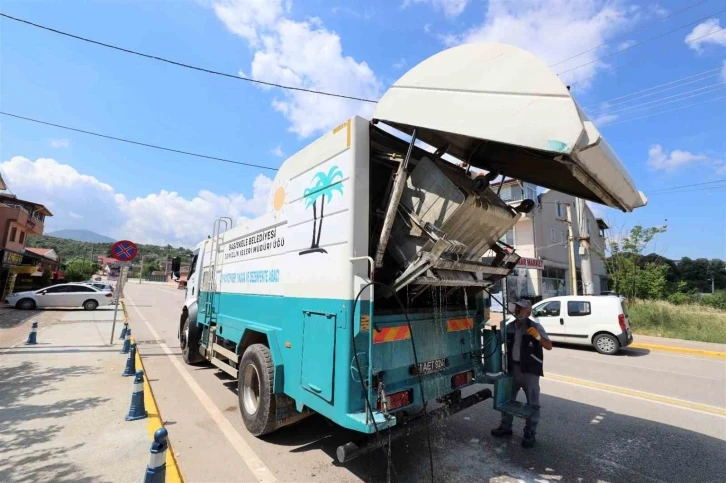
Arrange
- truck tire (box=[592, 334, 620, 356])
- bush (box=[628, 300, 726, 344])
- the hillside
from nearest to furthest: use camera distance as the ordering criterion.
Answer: truck tire (box=[592, 334, 620, 356]), bush (box=[628, 300, 726, 344]), the hillside

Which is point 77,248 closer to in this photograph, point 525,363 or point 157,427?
point 157,427

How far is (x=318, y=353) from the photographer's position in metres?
3.41

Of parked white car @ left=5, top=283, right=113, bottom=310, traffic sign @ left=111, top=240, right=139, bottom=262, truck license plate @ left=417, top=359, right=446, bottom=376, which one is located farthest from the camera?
parked white car @ left=5, top=283, right=113, bottom=310

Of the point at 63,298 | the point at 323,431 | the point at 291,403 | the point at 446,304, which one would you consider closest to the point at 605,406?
the point at 446,304

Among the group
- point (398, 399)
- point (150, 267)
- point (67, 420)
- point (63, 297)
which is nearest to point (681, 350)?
point (398, 399)

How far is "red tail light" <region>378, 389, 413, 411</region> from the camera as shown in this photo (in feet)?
10.7

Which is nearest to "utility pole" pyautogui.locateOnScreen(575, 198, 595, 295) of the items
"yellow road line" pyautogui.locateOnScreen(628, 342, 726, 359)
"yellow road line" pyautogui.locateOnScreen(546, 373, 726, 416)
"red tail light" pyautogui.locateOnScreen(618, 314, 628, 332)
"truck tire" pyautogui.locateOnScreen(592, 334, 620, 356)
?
"yellow road line" pyautogui.locateOnScreen(628, 342, 726, 359)

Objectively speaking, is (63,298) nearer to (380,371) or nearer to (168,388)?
(168,388)

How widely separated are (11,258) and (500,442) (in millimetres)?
29923

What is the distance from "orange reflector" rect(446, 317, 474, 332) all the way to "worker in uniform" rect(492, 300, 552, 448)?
0.56 meters

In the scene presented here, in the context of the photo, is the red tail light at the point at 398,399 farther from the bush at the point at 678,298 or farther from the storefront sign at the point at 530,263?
the bush at the point at 678,298

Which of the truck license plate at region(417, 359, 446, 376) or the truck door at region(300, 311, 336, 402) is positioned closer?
the truck door at region(300, 311, 336, 402)

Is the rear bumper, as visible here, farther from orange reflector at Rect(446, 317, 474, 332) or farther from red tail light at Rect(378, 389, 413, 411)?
orange reflector at Rect(446, 317, 474, 332)

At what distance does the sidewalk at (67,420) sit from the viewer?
3.51 meters
